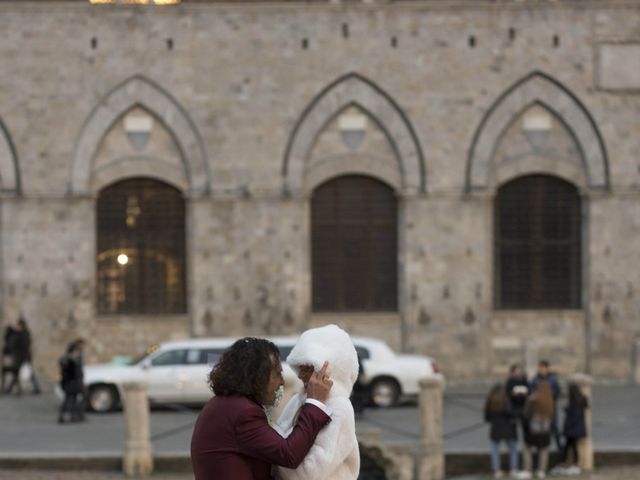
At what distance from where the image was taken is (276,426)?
5.68 m

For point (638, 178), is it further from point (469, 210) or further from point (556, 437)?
point (556, 437)

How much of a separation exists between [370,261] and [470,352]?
279cm

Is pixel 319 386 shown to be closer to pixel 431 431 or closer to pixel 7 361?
pixel 431 431

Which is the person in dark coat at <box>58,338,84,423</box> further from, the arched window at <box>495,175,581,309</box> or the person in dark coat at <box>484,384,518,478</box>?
the arched window at <box>495,175,581,309</box>

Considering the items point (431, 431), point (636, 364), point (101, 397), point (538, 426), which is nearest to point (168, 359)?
point (101, 397)

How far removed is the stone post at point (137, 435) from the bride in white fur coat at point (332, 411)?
14544 millimetres

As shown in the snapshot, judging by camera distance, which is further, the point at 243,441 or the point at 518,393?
the point at 518,393

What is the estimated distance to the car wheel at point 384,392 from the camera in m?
25.6

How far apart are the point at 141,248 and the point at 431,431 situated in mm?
10930

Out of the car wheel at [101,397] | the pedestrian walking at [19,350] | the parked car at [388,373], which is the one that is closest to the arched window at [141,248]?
the pedestrian walking at [19,350]

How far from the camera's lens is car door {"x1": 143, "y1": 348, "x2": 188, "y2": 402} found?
24.9 m

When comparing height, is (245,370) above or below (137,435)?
above

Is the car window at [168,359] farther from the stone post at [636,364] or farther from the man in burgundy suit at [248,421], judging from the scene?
the man in burgundy suit at [248,421]

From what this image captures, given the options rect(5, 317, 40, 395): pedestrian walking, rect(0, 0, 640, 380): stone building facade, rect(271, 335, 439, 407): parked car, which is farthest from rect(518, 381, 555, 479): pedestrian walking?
rect(5, 317, 40, 395): pedestrian walking
